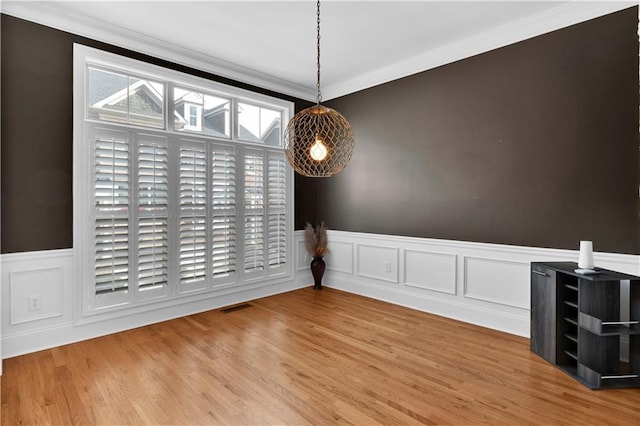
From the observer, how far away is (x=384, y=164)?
450 centimetres

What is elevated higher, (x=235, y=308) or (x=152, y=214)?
(x=152, y=214)

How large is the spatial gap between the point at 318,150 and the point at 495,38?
239cm

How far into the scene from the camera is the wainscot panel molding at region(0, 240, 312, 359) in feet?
9.35

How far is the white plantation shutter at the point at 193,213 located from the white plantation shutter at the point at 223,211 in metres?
0.11

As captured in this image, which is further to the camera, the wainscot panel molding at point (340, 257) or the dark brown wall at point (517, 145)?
the wainscot panel molding at point (340, 257)

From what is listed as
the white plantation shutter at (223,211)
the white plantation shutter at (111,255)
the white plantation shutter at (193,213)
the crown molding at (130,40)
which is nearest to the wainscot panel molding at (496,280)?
the white plantation shutter at (223,211)

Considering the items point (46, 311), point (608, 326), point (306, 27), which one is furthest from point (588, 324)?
point (46, 311)

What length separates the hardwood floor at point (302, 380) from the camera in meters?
2.06

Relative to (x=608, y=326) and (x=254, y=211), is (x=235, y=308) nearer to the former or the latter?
(x=254, y=211)

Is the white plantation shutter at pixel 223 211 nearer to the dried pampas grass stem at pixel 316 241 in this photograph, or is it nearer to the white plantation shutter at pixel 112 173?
the white plantation shutter at pixel 112 173

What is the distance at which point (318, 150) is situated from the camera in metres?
2.46

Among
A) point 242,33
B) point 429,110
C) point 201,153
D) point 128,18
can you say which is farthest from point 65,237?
point 429,110

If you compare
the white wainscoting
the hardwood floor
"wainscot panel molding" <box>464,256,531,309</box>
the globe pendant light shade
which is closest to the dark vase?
the white wainscoting

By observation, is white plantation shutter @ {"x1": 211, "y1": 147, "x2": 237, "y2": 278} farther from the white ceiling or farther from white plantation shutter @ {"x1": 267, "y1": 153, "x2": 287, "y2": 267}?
the white ceiling
